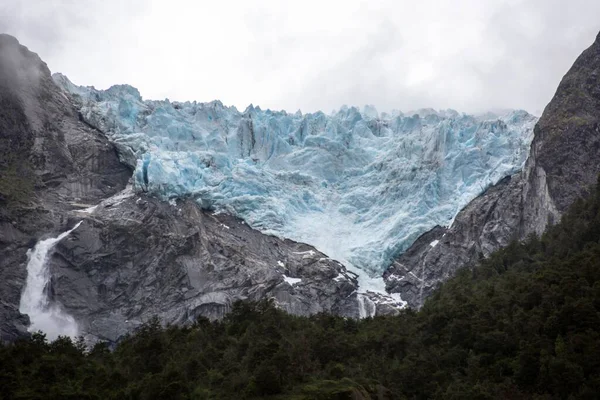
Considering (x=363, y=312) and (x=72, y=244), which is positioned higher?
(x=72, y=244)

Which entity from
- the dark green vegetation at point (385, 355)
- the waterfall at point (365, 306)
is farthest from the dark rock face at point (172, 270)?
the dark green vegetation at point (385, 355)

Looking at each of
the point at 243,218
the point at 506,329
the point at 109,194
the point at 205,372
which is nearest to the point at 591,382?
the point at 506,329

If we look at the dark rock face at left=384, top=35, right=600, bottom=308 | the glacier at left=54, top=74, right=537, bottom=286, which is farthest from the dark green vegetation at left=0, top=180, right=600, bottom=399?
the glacier at left=54, top=74, right=537, bottom=286

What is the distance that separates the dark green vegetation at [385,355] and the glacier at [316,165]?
33942mm

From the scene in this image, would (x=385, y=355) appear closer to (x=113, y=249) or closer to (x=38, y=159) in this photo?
(x=113, y=249)

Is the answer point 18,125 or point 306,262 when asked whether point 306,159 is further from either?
point 18,125

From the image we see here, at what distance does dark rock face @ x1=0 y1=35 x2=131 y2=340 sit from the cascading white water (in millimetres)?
1035

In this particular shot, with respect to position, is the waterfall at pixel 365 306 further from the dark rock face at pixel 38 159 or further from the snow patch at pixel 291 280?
the dark rock face at pixel 38 159

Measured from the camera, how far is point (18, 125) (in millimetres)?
85062

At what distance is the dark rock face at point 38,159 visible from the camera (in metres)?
76.4

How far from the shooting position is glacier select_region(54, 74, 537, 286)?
83.1 m

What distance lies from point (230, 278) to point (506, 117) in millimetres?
42994

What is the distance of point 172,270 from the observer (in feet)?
253

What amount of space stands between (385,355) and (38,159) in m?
56.8
